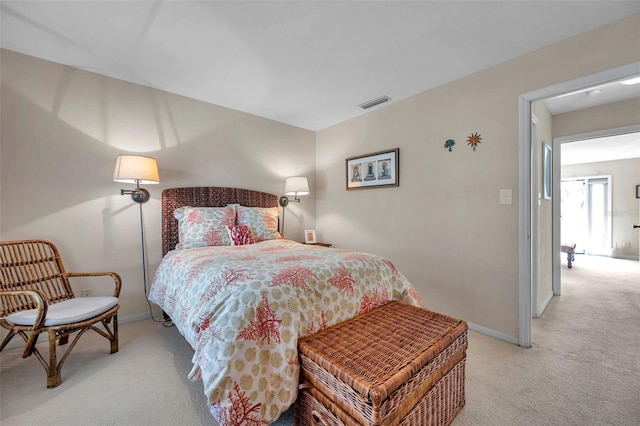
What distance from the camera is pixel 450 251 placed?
2648mm

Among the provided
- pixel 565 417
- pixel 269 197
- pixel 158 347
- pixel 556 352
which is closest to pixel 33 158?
pixel 158 347

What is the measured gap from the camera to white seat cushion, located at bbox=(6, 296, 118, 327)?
1.66 metres

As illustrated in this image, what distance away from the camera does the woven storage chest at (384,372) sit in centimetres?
103

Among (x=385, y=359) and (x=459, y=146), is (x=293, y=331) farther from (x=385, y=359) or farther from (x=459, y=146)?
(x=459, y=146)

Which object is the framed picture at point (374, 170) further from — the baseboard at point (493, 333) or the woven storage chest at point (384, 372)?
the woven storage chest at point (384, 372)

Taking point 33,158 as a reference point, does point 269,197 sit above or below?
below

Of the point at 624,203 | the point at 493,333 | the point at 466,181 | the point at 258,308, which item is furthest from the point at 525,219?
the point at 624,203

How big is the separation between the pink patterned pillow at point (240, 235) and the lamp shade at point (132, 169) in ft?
2.95

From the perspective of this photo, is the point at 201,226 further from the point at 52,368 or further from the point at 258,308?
the point at 258,308

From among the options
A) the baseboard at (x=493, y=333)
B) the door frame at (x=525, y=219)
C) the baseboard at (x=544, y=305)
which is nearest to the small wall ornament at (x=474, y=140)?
the door frame at (x=525, y=219)

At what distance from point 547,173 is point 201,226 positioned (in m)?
4.15

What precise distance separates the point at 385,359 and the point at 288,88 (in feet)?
8.87

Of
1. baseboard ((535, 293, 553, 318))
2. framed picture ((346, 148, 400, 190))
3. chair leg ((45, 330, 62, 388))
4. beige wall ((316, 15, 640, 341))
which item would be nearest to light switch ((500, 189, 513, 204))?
beige wall ((316, 15, 640, 341))

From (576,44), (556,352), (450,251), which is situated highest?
(576,44)
